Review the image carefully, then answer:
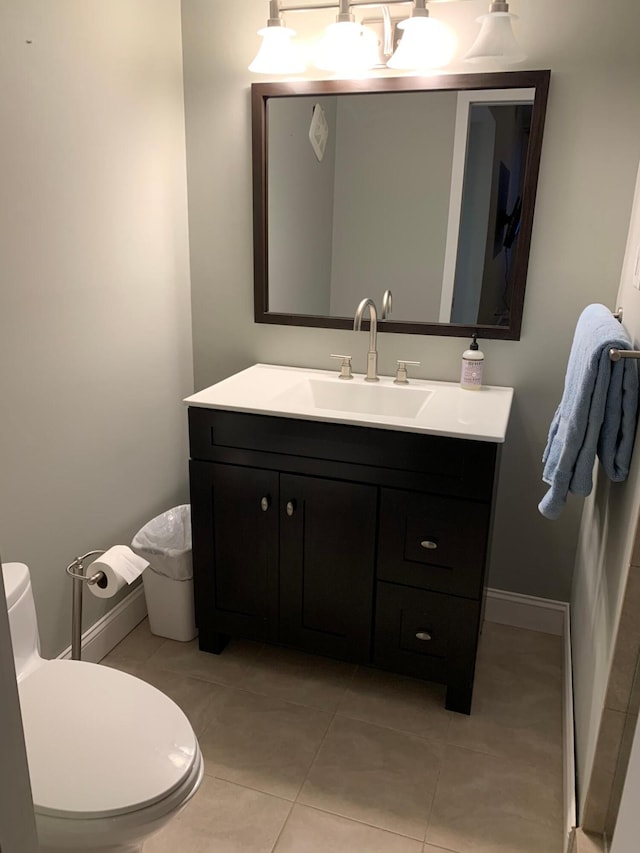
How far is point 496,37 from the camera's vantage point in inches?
72.1

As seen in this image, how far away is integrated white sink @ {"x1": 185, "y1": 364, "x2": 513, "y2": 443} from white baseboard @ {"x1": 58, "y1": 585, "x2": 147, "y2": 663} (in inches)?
31.0

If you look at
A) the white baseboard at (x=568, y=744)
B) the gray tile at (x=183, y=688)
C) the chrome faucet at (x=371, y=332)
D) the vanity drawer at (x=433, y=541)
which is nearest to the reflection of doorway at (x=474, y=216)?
the chrome faucet at (x=371, y=332)

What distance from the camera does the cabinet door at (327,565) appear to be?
1.94 metres

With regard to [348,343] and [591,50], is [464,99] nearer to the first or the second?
[591,50]

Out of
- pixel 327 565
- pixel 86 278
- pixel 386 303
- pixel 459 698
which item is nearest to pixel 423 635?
pixel 459 698

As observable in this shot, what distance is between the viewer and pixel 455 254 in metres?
2.17

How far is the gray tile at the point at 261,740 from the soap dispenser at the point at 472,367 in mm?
1095

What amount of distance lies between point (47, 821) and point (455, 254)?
183 cm

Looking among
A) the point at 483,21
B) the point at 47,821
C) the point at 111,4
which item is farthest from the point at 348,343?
the point at 47,821

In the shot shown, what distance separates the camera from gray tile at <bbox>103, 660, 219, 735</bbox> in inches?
78.3

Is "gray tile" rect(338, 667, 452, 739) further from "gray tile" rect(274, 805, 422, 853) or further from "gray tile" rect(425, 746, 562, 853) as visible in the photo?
"gray tile" rect(274, 805, 422, 853)

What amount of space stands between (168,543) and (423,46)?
175 cm

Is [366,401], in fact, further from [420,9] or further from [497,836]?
[497,836]

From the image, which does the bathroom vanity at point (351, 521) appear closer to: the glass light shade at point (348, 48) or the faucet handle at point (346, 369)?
the faucet handle at point (346, 369)
